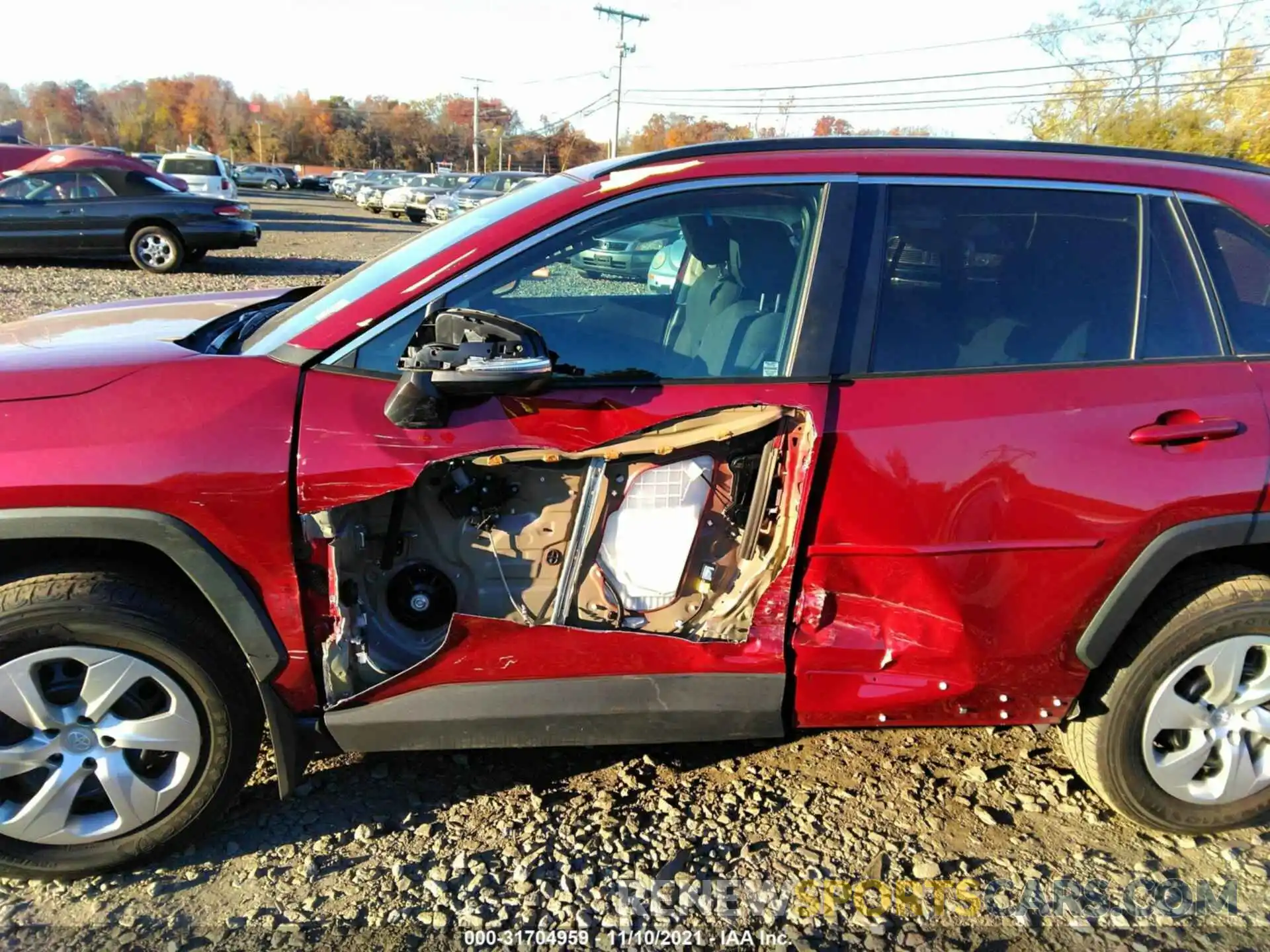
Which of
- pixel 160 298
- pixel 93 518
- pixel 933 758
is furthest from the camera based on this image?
pixel 160 298

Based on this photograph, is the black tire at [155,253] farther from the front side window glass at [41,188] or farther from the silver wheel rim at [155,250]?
the front side window glass at [41,188]

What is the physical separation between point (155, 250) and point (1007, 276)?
1349 cm

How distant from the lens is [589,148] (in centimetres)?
7856

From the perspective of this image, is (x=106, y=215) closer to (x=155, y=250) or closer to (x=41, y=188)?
(x=155, y=250)

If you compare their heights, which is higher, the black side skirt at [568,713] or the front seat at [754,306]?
the front seat at [754,306]

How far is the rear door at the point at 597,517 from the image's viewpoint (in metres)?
2.23

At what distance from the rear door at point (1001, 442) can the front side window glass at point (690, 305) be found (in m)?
0.20

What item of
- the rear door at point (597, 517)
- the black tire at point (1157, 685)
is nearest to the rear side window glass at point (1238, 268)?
the black tire at point (1157, 685)


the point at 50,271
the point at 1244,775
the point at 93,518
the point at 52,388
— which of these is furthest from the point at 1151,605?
the point at 50,271

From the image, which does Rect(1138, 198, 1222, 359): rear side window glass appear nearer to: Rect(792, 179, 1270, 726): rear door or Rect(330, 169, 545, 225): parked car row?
Rect(792, 179, 1270, 726): rear door

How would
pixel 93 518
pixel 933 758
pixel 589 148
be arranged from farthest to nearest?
pixel 589 148, pixel 933 758, pixel 93 518

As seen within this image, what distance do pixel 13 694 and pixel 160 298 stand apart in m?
1.96

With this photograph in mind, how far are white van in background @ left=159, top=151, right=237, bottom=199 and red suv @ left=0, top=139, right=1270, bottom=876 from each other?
2247 centimetres

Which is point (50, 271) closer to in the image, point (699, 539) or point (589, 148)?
point (699, 539)
